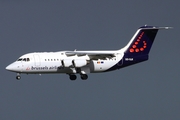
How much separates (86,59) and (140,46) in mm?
6799

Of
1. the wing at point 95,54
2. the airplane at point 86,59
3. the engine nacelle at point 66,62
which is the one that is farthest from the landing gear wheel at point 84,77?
the engine nacelle at point 66,62

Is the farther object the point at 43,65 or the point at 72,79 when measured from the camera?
the point at 72,79

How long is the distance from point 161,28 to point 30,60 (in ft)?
49.2

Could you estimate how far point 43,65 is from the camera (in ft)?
208

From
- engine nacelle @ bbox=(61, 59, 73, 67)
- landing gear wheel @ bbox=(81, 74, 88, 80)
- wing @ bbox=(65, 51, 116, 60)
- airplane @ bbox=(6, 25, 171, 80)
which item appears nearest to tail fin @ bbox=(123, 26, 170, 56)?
airplane @ bbox=(6, 25, 171, 80)

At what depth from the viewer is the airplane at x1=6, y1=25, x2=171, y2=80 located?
63.4 m

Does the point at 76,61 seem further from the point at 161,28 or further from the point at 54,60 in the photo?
the point at 161,28

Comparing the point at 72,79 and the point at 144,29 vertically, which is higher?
the point at 144,29

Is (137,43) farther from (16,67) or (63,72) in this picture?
(16,67)

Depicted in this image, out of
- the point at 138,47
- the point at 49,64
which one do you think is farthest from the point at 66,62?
the point at 138,47

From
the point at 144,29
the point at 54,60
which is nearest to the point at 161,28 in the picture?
the point at 144,29

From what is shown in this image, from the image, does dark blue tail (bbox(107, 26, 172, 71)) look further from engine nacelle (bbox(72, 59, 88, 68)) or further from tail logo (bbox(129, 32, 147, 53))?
engine nacelle (bbox(72, 59, 88, 68))

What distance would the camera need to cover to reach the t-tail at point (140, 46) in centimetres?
6731

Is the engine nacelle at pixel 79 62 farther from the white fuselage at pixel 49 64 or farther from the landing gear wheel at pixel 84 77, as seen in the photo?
the landing gear wheel at pixel 84 77
